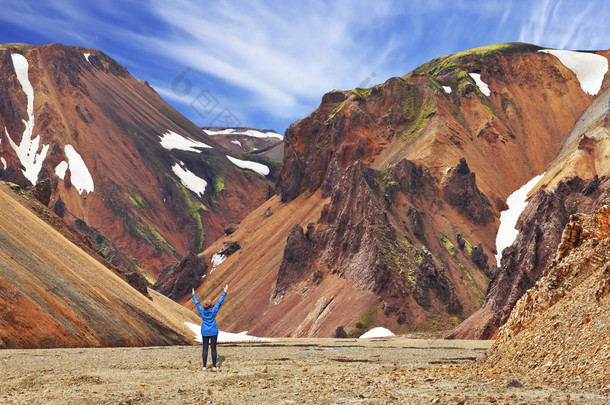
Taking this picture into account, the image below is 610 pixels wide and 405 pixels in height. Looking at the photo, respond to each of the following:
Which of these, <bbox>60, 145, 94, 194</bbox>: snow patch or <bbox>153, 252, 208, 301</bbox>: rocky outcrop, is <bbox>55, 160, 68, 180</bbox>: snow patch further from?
<bbox>153, 252, 208, 301</bbox>: rocky outcrop

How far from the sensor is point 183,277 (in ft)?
466

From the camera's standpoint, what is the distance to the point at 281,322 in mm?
95125

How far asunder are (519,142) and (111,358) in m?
133

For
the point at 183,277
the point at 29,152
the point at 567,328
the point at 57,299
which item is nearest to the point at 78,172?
the point at 29,152

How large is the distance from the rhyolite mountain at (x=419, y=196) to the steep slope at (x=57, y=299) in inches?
1375

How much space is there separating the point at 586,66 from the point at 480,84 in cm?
3076

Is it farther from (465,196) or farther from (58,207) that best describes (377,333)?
(58,207)

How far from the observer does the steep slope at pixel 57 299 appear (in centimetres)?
3534

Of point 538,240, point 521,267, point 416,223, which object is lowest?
point 521,267

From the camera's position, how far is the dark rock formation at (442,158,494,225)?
114 m

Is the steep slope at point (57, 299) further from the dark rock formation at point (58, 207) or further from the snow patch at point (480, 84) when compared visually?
the snow patch at point (480, 84)

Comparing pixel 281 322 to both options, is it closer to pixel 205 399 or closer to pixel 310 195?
pixel 310 195

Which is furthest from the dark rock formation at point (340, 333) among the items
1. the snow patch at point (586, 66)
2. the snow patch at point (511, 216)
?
the snow patch at point (586, 66)

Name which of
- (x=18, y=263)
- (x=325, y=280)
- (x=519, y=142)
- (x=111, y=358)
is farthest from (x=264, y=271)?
(x=111, y=358)
